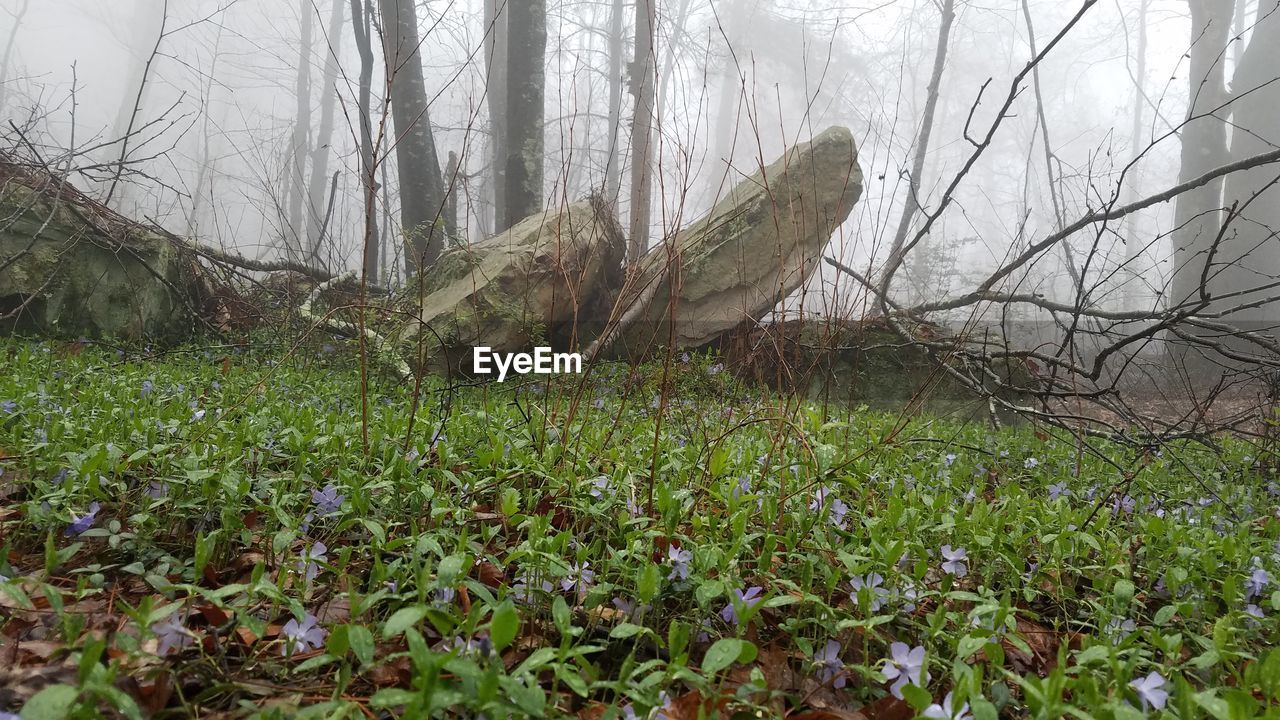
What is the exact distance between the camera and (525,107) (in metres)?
7.19

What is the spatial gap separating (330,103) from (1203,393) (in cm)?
2363

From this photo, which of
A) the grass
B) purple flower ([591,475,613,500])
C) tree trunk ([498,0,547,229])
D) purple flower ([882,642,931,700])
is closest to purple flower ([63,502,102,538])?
the grass

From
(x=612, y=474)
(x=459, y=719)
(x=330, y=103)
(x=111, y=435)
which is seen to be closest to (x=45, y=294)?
(x=111, y=435)

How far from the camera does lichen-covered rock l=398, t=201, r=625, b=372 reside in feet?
15.7

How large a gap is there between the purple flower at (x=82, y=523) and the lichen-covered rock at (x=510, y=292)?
2.79 m

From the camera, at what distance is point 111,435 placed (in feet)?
6.99

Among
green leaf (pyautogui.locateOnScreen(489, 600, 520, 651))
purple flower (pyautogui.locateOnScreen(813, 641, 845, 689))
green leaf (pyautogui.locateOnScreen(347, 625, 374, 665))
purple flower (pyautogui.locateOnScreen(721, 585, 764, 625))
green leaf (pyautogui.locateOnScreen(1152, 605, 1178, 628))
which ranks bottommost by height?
purple flower (pyautogui.locateOnScreen(813, 641, 845, 689))

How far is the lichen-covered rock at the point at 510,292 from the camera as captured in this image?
478 cm

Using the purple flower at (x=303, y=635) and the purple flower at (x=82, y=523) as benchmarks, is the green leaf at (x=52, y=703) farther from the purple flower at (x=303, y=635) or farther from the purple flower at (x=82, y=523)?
the purple flower at (x=82, y=523)

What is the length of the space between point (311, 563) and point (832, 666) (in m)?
Result: 1.16

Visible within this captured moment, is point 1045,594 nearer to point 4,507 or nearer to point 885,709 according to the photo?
point 885,709

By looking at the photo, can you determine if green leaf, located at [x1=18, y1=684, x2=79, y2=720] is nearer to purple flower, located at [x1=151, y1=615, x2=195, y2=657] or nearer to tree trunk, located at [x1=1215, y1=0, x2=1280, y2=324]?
purple flower, located at [x1=151, y1=615, x2=195, y2=657]

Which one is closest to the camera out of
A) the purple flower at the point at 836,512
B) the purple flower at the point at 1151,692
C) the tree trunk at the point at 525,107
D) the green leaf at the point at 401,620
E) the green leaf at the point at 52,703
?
the green leaf at the point at 52,703

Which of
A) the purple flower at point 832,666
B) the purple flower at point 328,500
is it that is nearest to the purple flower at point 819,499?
the purple flower at point 832,666
